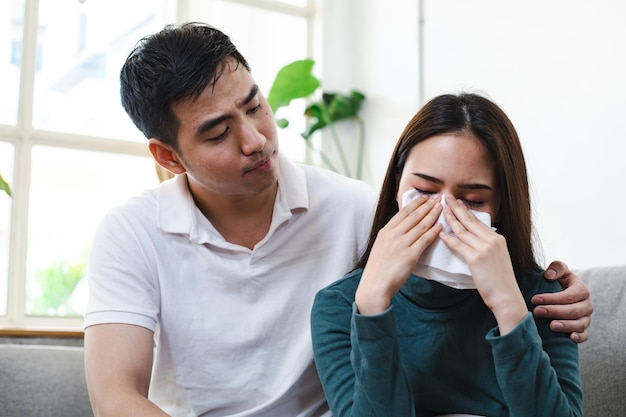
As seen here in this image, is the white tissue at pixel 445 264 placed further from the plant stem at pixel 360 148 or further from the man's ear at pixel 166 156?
the plant stem at pixel 360 148

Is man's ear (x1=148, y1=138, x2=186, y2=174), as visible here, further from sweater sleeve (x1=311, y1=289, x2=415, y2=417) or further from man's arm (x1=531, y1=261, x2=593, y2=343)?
man's arm (x1=531, y1=261, x2=593, y2=343)

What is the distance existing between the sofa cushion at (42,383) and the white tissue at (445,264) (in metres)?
1.16

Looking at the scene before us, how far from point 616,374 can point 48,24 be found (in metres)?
2.77

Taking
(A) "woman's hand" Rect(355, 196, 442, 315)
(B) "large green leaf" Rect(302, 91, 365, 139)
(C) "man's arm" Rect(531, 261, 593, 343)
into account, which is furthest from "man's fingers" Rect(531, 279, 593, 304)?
(B) "large green leaf" Rect(302, 91, 365, 139)

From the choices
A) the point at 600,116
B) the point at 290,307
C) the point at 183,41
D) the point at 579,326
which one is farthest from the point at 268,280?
the point at 600,116

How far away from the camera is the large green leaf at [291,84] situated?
361cm

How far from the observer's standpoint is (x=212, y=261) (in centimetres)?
169

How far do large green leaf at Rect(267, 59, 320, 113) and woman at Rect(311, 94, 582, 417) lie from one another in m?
2.17

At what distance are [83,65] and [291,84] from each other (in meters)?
0.94

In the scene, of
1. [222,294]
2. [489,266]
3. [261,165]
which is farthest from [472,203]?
[222,294]

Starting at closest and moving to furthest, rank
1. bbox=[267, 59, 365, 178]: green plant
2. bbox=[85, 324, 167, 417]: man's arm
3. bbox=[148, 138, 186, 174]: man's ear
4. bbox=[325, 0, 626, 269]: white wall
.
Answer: bbox=[85, 324, 167, 417]: man's arm < bbox=[148, 138, 186, 174]: man's ear < bbox=[325, 0, 626, 269]: white wall < bbox=[267, 59, 365, 178]: green plant

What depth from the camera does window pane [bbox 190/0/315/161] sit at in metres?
4.03

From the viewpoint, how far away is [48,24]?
3547mm

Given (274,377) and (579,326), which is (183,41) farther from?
(579,326)
